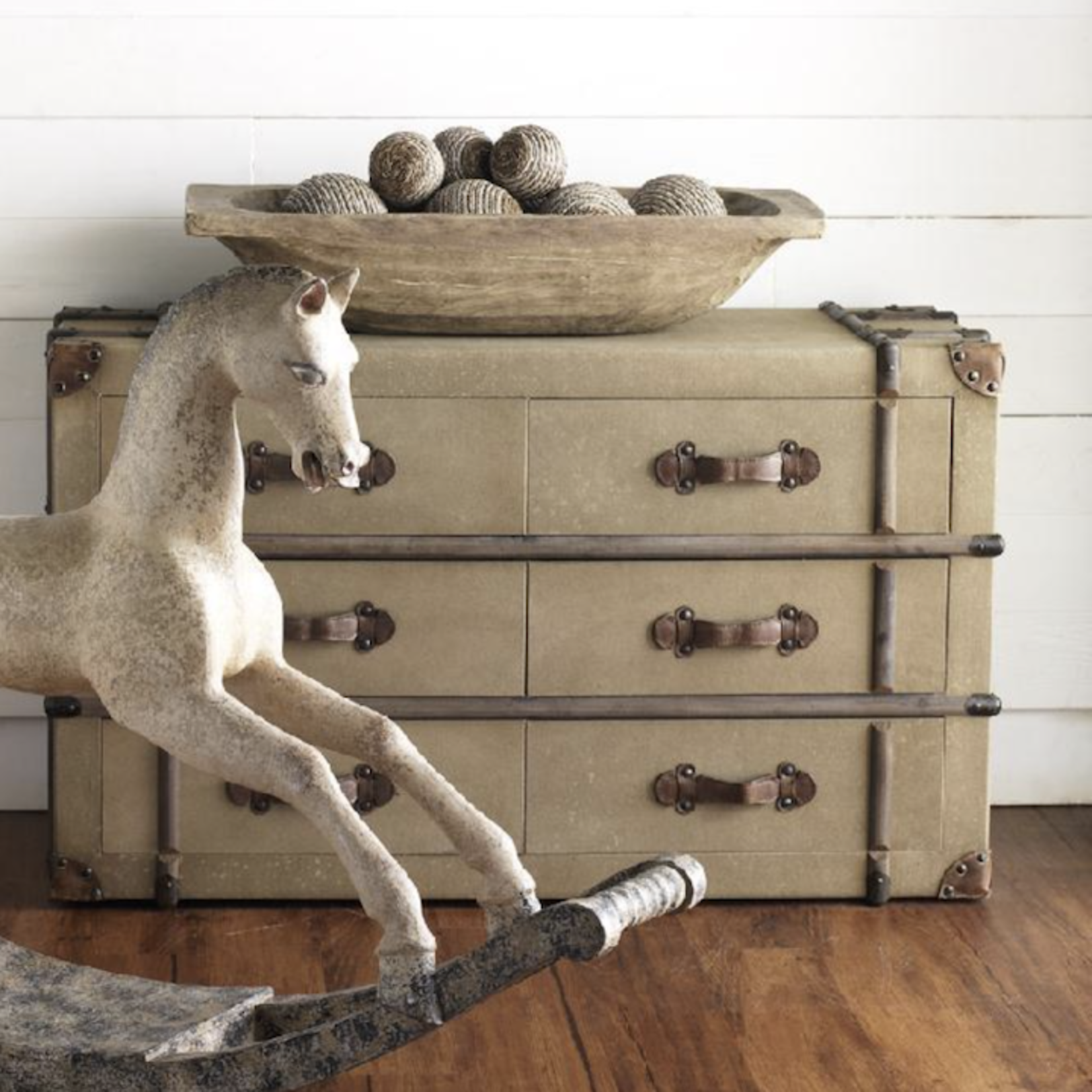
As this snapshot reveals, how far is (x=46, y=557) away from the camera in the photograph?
201 centimetres

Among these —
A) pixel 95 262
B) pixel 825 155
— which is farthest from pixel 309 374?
pixel 825 155

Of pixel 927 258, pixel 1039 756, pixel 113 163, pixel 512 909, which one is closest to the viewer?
pixel 512 909

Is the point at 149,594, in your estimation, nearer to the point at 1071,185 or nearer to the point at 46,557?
the point at 46,557

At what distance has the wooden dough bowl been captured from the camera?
2.58m

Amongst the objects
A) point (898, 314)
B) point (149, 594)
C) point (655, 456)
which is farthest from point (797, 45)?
point (149, 594)

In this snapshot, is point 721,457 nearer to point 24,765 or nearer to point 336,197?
point 336,197

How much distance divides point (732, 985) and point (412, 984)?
66 cm

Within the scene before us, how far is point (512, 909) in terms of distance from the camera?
2006 millimetres

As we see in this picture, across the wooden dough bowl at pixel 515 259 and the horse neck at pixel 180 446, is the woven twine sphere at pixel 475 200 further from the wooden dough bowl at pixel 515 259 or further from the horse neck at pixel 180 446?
the horse neck at pixel 180 446

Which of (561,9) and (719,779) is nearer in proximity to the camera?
(719,779)

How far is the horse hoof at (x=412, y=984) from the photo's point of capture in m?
1.95

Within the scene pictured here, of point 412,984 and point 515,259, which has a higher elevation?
point 515,259

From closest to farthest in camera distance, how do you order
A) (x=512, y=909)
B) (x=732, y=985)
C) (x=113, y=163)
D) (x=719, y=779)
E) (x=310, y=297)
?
(x=310, y=297) < (x=512, y=909) < (x=732, y=985) < (x=719, y=779) < (x=113, y=163)

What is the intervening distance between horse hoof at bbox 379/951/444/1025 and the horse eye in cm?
46
